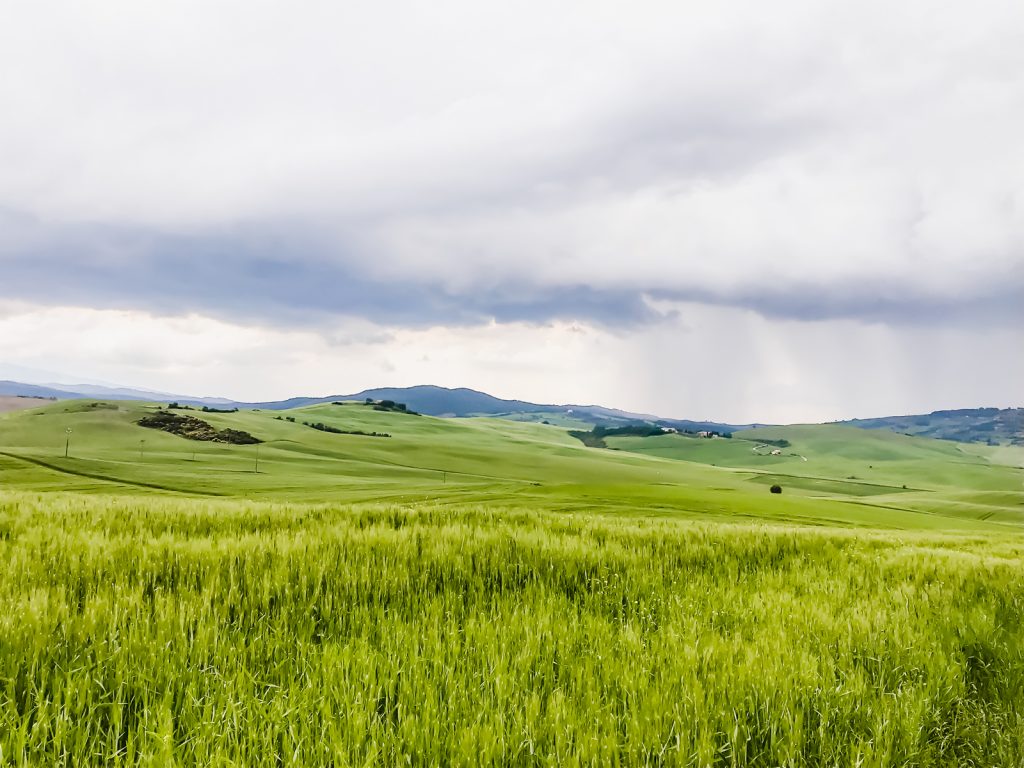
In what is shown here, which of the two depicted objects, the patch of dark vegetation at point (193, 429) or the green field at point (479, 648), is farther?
the patch of dark vegetation at point (193, 429)

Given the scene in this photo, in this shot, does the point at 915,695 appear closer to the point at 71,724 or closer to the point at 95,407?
the point at 71,724

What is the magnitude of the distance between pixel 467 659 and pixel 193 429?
7917 inches

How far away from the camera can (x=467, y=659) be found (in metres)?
3.13

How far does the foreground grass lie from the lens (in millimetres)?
2443

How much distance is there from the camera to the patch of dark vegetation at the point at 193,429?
167125 millimetres

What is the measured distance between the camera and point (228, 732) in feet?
7.60

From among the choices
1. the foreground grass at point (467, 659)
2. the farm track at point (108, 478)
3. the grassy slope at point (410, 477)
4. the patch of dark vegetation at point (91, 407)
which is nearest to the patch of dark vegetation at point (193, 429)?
the grassy slope at point (410, 477)

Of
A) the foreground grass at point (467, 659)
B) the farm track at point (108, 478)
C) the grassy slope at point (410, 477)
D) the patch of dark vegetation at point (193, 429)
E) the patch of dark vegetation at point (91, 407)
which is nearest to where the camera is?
the foreground grass at point (467, 659)

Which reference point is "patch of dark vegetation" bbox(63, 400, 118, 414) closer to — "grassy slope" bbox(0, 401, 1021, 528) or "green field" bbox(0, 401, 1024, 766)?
"grassy slope" bbox(0, 401, 1021, 528)

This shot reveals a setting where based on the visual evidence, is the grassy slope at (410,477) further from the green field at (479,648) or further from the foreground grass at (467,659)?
the foreground grass at (467,659)

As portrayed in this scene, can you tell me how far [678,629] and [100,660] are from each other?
3401 millimetres

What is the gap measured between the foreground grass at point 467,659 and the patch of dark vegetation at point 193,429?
175 metres

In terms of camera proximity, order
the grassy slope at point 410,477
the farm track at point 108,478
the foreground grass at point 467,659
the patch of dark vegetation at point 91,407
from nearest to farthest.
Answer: the foreground grass at point 467,659 → the grassy slope at point 410,477 → the farm track at point 108,478 → the patch of dark vegetation at point 91,407

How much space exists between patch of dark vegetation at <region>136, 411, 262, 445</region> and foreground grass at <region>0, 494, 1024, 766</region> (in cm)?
17494
